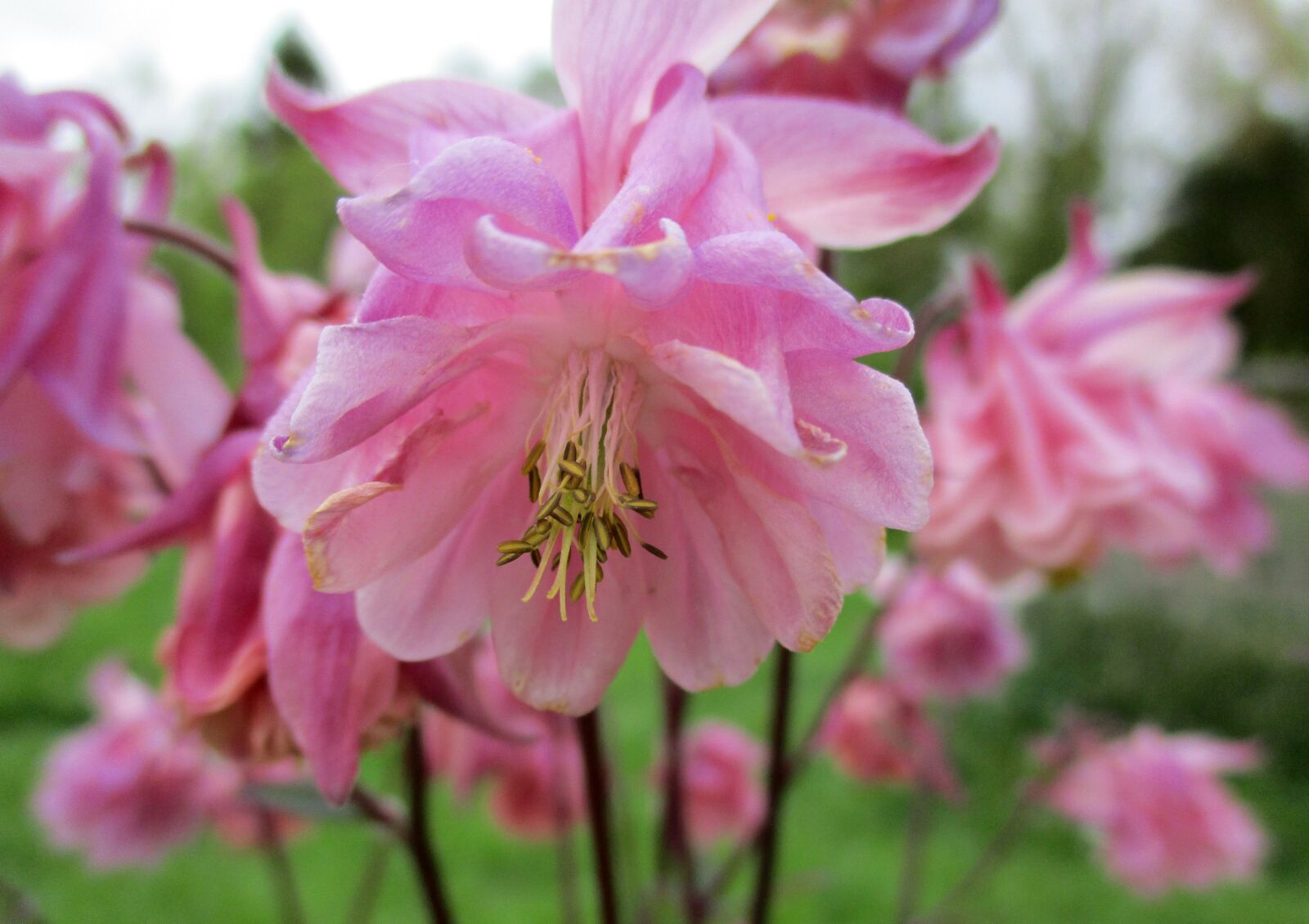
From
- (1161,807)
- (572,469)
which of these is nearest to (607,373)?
(572,469)

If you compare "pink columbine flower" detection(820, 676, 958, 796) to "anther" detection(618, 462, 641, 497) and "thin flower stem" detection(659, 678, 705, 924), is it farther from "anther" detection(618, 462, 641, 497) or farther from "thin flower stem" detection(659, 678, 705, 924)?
"anther" detection(618, 462, 641, 497)

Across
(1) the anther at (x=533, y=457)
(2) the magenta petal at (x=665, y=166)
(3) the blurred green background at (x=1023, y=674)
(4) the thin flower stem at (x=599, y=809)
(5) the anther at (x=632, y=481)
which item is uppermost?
(2) the magenta petal at (x=665, y=166)

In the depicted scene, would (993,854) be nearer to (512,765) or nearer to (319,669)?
(512,765)

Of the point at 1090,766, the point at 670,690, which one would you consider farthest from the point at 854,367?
the point at 1090,766

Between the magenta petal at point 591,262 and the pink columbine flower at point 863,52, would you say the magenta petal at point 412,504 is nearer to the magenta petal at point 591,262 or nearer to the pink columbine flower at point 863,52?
the magenta petal at point 591,262

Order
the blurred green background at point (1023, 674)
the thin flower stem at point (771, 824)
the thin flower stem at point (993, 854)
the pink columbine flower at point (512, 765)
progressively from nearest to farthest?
the thin flower stem at point (771, 824) < the pink columbine flower at point (512, 765) < the thin flower stem at point (993, 854) < the blurred green background at point (1023, 674)

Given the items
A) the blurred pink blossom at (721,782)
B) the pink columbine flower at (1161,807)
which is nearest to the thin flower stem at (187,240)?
the blurred pink blossom at (721,782)

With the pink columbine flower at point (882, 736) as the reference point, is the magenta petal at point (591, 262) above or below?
above

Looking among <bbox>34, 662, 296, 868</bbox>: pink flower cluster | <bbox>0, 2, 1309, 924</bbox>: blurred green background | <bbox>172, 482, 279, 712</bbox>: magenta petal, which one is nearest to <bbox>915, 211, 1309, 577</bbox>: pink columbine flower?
<bbox>0, 2, 1309, 924</bbox>: blurred green background
